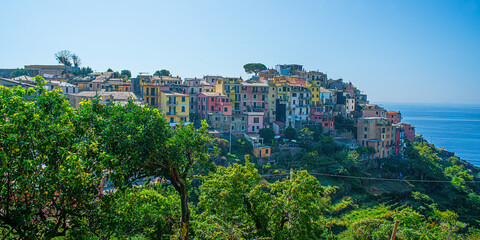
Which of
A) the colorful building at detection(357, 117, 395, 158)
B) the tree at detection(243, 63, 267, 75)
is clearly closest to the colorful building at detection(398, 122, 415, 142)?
the colorful building at detection(357, 117, 395, 158)

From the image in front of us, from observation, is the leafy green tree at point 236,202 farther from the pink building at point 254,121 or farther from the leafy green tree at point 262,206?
the pink building at point 254,121

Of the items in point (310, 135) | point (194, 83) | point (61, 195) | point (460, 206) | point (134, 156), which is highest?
point (194, 83)

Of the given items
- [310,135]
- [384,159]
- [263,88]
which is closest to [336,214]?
[310,135]

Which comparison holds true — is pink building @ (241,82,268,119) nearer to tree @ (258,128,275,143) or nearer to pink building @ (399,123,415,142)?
tree @ (258,128,275,143)

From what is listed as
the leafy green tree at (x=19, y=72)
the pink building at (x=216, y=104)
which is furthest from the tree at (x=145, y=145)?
the leafy green tree at (x=19, y=72)

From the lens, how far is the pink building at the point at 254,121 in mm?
47406

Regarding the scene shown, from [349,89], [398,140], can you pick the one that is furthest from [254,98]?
[349,89]

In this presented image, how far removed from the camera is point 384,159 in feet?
164

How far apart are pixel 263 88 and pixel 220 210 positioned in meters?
39.2

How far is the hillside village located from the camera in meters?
44.1

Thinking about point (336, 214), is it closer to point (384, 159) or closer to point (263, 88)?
point (384, 159)

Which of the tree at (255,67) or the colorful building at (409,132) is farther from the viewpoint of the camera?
the tree at (255,67)

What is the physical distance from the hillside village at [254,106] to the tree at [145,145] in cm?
2972

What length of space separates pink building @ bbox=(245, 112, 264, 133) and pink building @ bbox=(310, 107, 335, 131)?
11850 millimetres
